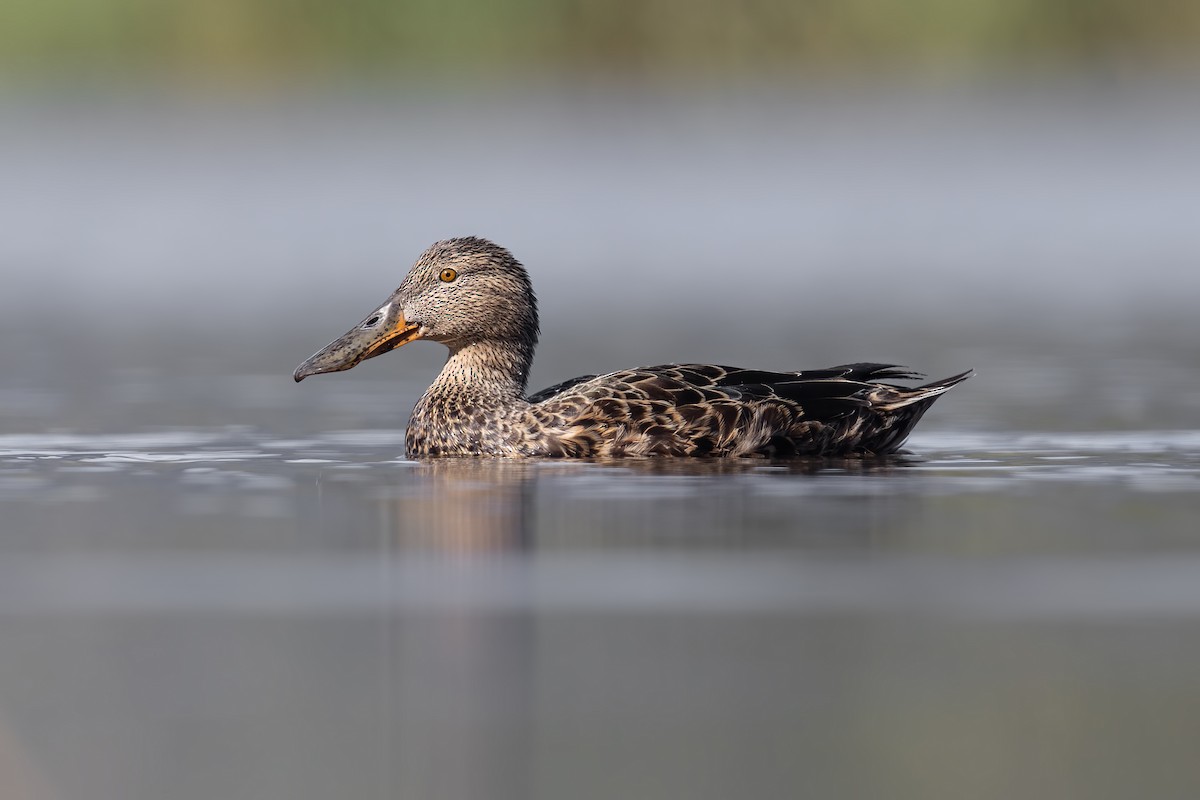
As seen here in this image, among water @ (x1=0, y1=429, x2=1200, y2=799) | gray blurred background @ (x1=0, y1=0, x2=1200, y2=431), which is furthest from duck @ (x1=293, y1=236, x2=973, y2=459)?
gray blurred background @ (x1=0, y1=0, x2=1200, y2=431)

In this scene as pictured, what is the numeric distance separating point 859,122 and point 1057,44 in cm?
244

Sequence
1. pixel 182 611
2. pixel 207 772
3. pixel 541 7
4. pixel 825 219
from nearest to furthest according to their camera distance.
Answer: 1. pixel 207 772
2. pixel 182 611
3. pixel 825 219
4. pixel 541 7

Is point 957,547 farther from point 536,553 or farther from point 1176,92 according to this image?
point 1176,92

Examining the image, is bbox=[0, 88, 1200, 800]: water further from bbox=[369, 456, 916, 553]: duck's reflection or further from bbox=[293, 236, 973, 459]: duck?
bbox=[293, 236, 973, 459]: duck

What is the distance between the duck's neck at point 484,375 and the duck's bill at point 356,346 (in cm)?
24

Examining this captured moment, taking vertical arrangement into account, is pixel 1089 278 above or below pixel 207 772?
above

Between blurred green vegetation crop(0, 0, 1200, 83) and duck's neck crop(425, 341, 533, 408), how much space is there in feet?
55.7

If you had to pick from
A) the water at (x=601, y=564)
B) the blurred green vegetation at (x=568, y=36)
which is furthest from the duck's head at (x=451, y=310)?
the blurred green vegetation at (x=568, y=36)

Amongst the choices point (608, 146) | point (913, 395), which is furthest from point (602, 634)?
point (608, 146)

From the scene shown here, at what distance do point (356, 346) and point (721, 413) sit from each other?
5.71 ft

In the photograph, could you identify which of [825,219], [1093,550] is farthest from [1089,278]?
[1093,550]

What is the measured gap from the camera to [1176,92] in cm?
2775

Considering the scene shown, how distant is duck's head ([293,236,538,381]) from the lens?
10.2 metres

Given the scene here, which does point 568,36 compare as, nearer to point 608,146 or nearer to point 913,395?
point 608,146
